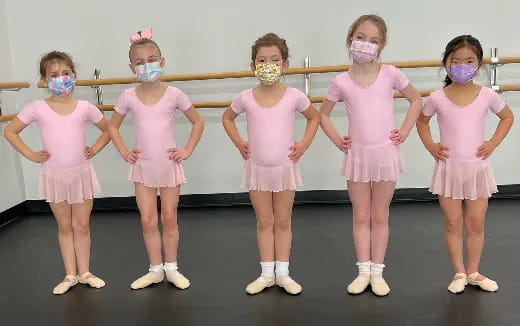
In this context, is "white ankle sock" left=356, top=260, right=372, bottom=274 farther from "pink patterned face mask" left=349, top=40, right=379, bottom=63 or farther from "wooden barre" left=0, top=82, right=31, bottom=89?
"wooden barre" left=0, top=82, right=31, bottom=89

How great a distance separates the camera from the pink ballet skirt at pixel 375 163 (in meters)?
1.95

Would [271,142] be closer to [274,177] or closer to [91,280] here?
[274,177]

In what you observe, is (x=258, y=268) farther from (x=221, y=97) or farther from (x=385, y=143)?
(x=221, y=97)

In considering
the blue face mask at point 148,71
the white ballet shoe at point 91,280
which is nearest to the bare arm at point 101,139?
the blue face mask at point 148,71

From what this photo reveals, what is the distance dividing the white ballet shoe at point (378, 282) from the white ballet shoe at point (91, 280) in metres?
1.23

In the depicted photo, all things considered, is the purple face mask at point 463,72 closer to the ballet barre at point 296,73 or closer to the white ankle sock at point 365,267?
the white ankle sock at point 365,267

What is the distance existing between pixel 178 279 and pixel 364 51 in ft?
4.22

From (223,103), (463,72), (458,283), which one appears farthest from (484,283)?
(223,103)

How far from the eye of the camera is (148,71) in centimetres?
204

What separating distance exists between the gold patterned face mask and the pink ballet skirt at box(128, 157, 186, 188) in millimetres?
557

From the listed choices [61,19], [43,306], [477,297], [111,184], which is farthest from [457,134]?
[61,19]

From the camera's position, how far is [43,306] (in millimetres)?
2055

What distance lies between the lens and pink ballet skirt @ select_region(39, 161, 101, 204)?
212 centimetres

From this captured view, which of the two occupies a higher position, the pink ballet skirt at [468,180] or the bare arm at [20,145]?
the bare arm at [20,145]
